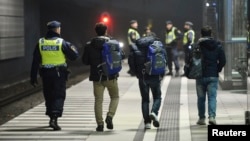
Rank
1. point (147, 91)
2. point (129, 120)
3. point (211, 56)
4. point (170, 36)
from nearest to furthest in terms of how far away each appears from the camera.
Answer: point (147, 91), point (211, 56), point (129, 120), point (170, 36)

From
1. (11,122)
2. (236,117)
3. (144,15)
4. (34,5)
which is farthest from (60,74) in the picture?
(144,15)

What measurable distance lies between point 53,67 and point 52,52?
0.77ft

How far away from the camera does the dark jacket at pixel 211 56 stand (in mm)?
8930

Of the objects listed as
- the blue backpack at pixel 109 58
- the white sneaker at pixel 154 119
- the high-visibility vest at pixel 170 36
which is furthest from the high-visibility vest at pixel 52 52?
the high-visibility vest at pixel 170 36

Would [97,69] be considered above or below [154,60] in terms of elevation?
below

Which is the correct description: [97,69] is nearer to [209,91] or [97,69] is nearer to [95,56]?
[95,56]

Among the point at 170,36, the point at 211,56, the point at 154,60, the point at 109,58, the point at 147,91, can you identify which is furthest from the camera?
the point at 170,36

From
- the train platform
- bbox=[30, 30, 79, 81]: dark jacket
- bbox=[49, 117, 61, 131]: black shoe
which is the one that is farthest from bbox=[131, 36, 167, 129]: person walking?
bbox=[49, 117, 61, 131]: black shoe

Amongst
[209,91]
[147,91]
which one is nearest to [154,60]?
[147,91]

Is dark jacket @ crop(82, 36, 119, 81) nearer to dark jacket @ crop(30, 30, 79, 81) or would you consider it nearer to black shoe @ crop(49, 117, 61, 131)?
dark jacket @ crop(30, 30, 79, 81)

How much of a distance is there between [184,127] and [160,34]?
24204 millimetres

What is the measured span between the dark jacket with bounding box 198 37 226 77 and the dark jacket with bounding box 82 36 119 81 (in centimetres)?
148

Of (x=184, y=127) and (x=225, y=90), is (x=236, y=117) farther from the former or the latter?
(x=225, y=90)

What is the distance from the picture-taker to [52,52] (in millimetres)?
8789
